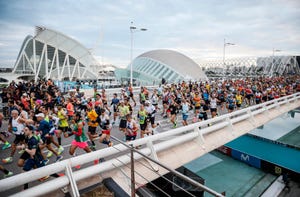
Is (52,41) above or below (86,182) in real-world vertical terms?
above

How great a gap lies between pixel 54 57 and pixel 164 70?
1044 inches

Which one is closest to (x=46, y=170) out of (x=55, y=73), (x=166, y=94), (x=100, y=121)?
(x=100, y=121)

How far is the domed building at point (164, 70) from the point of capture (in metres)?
37.8

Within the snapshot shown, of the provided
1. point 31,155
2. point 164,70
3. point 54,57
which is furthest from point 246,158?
point 54,57

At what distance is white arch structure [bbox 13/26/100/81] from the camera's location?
42844mm

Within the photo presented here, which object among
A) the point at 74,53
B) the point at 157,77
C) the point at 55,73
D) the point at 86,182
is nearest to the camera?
the point at 86,182

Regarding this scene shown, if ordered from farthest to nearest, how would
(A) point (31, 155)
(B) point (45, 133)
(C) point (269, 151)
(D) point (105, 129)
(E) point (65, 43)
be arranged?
(E) point (65, 43) < (C) point (269, 151) < (D) point (105, 129) < (B) point (45, 133) < (A) point (31, 155)

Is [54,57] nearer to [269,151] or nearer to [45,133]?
[45,133]

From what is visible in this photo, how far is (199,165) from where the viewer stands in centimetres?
1730

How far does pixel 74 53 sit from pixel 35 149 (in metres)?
46.5

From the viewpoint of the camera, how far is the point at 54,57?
1756 inches

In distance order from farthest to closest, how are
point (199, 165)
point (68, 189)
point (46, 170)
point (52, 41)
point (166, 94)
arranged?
point (52, 41) → point (199, 165) → point (166, 94) → point (68, 189) → point (46, 170)

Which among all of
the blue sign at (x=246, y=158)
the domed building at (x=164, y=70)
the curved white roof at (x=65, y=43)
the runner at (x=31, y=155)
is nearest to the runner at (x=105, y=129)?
the runner at (x=31, y=155)

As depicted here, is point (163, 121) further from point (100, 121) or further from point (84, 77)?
point (84, 77)
